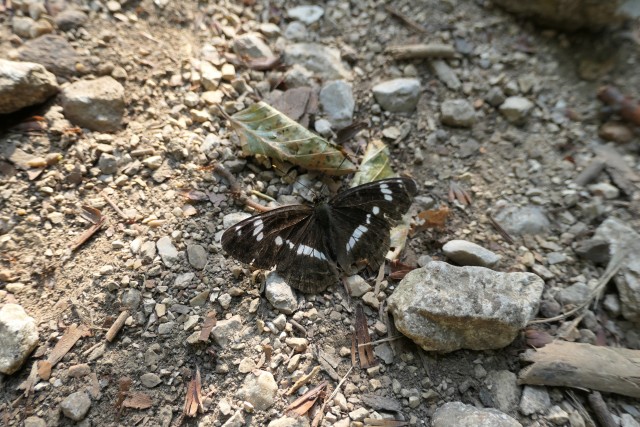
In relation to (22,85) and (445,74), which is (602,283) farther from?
(22,85)

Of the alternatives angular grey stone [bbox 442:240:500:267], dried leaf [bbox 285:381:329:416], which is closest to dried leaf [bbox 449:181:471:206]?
angular grey stone [bbox 442:240:500:267]

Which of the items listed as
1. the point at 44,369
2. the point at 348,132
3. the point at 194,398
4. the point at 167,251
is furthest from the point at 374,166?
the point at 44,369

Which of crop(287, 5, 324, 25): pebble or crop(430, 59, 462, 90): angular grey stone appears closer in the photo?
crop(430, 59, 462, 90): angular grey stone

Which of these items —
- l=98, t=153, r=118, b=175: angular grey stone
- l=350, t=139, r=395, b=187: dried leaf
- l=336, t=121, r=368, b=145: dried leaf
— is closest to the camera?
l=98, t=153, r=118, b=175: angular grey stone

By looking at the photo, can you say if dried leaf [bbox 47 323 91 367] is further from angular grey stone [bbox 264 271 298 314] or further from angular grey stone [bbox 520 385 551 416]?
angular grey stone [bbox 520 385 551 416]

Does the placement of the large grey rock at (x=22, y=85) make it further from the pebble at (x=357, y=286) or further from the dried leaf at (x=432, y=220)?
the dried leaf at (x=432, y=220)

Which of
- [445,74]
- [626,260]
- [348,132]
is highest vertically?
[445,74]

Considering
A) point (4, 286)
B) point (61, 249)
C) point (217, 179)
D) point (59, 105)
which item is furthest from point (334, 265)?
point (59, 105)
